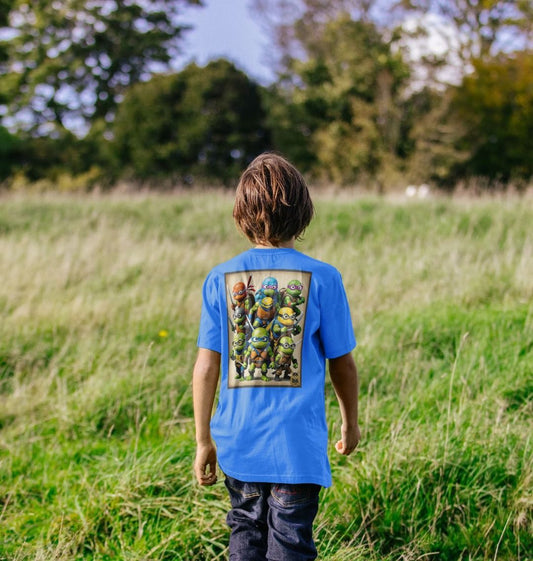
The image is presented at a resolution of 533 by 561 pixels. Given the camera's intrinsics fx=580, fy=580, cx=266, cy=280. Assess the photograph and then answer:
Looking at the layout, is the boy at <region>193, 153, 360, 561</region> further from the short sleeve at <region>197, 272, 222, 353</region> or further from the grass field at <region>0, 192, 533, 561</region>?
the grass field at <region>0, 192, 533, 561</region>

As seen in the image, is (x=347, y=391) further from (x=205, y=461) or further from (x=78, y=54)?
(x=78, y=54)

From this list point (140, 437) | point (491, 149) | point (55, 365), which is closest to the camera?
point (140, 437)

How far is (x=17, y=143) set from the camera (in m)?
20.5

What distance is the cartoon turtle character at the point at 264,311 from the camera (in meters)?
1.71

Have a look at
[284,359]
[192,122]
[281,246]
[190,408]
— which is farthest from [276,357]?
[192,122]

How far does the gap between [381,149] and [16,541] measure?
611 inches

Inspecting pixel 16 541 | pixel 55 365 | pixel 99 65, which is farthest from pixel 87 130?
pixel 16 541

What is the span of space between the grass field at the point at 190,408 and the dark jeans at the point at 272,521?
60cm

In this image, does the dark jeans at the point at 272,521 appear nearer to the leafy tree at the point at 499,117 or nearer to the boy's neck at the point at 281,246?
the boy's neck at the point at 281,246

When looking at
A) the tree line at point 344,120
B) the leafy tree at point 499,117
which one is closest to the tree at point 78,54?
the tree line at point 344,120

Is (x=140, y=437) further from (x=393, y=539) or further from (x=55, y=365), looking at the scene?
(x=393, y=539)

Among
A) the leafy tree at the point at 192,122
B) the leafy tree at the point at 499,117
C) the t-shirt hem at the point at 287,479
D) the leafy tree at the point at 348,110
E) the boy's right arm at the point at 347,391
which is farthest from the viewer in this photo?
the leafy tree at the point at 499,117

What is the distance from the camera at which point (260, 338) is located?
172 centimetres

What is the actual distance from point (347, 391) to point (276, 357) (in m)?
0.26
